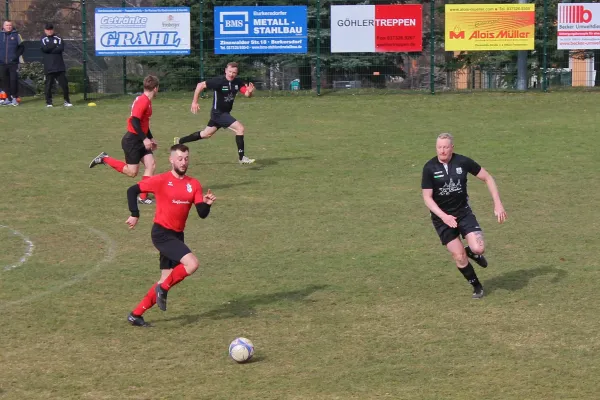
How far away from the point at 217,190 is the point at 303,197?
5.72 ft

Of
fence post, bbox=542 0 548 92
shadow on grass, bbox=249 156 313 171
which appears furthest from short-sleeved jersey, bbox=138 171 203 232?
fence post, bbox=542 0 548 92

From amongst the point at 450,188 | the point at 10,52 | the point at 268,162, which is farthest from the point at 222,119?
the point at 10,52

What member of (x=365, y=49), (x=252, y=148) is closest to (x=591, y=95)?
(x=365, y=49)

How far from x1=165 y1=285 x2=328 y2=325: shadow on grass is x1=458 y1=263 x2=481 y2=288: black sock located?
1766 mm

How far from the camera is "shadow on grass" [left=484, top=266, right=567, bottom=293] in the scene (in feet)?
39.9

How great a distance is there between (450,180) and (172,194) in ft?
10.9

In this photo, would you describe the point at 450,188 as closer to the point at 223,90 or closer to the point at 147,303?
the point at 147,303

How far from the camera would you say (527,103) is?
29734 mm

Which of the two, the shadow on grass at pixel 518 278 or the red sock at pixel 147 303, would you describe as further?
the shadow on grass at pixel 518 278

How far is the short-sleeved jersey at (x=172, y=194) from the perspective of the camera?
10.5m

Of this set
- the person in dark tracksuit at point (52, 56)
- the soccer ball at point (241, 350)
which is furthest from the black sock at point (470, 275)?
the person in dark tracksuit at point (52, 56)

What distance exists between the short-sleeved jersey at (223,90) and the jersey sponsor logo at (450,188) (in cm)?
977

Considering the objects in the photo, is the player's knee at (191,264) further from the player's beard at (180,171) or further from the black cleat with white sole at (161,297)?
the player's beard at (180,171)

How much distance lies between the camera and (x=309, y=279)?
1259 centimetres
